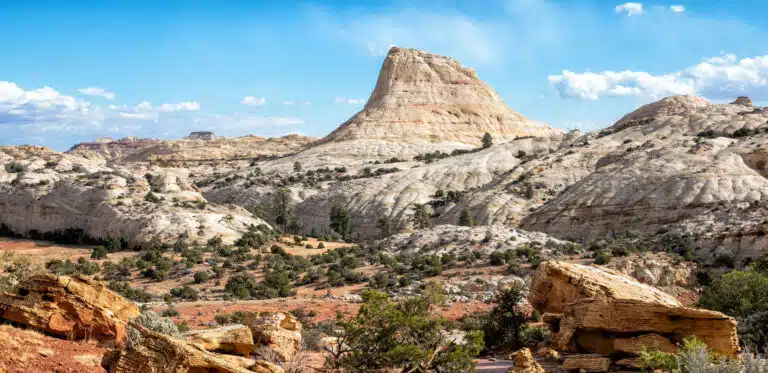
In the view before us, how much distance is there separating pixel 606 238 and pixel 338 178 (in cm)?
4071

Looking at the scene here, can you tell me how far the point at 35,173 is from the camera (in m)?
64.6

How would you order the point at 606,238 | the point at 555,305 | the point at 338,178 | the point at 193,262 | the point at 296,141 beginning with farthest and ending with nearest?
1. the point at 296,141
2. the point at 338,178
3. the point at 606,238
4. the point at 193,262
5. the point at 555,305

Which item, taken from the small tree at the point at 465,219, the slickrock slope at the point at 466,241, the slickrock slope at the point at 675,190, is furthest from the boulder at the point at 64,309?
the small tree at the point at 465,219

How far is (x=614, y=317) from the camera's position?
1739 cm

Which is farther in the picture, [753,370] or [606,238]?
[606,238]

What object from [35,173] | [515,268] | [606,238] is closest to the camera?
[515,268]

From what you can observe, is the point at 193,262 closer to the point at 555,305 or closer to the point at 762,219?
the point at 555,305

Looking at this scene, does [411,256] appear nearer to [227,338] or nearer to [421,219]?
[421,219]

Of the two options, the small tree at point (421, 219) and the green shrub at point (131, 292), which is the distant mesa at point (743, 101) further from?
the green shrub at point (131, 292)

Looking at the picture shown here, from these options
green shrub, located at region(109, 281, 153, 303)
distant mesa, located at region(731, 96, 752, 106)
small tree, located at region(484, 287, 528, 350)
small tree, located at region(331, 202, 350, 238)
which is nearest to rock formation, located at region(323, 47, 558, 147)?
distant mesa, located at region(731, 96, 752, 106)

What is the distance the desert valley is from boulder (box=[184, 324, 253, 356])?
0.05 meters

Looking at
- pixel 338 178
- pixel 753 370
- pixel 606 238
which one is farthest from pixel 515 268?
pixel 338 178

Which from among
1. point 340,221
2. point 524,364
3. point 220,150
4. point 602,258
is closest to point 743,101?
point 340,221

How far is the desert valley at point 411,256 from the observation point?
623 inches
